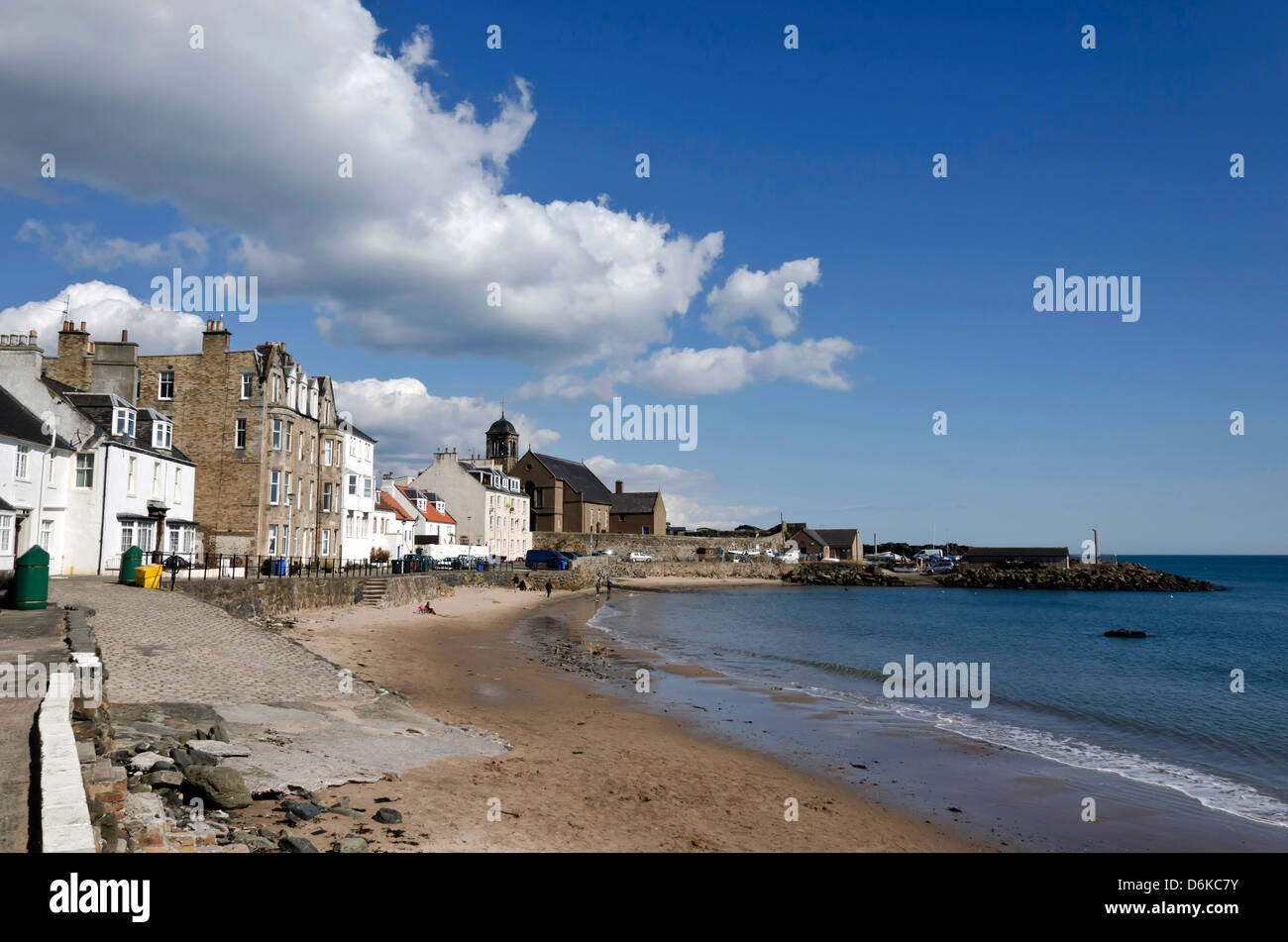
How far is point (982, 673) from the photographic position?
32500 millimetres

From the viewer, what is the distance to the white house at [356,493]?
164 ft

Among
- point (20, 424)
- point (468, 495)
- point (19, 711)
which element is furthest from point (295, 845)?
point (468, 495)

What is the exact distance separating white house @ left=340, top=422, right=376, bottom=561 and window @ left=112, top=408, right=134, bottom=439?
1514 centimetres

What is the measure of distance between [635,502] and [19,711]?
106951mm

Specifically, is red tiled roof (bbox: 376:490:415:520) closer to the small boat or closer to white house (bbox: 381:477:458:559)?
white house (bbox: 381:477:458:559)

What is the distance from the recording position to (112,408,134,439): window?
33.4 meters

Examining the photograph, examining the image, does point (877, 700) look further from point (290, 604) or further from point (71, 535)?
point (71, 535)

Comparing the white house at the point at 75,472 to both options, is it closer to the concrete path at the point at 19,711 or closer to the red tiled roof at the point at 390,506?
the concrete path at the point at 19,711

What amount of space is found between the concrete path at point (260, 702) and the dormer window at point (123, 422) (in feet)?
46.6

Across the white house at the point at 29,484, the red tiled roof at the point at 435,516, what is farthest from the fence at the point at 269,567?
the red tiled roof at the point at 435,516

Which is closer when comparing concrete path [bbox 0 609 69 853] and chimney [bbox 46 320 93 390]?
concrete path [bbox 0 609 69 853]

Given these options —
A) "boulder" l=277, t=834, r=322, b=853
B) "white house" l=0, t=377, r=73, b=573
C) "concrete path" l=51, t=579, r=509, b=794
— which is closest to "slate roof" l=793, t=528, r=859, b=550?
"white house" l=0, t=377, r=73, b=573

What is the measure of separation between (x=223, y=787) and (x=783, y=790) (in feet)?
31.3
